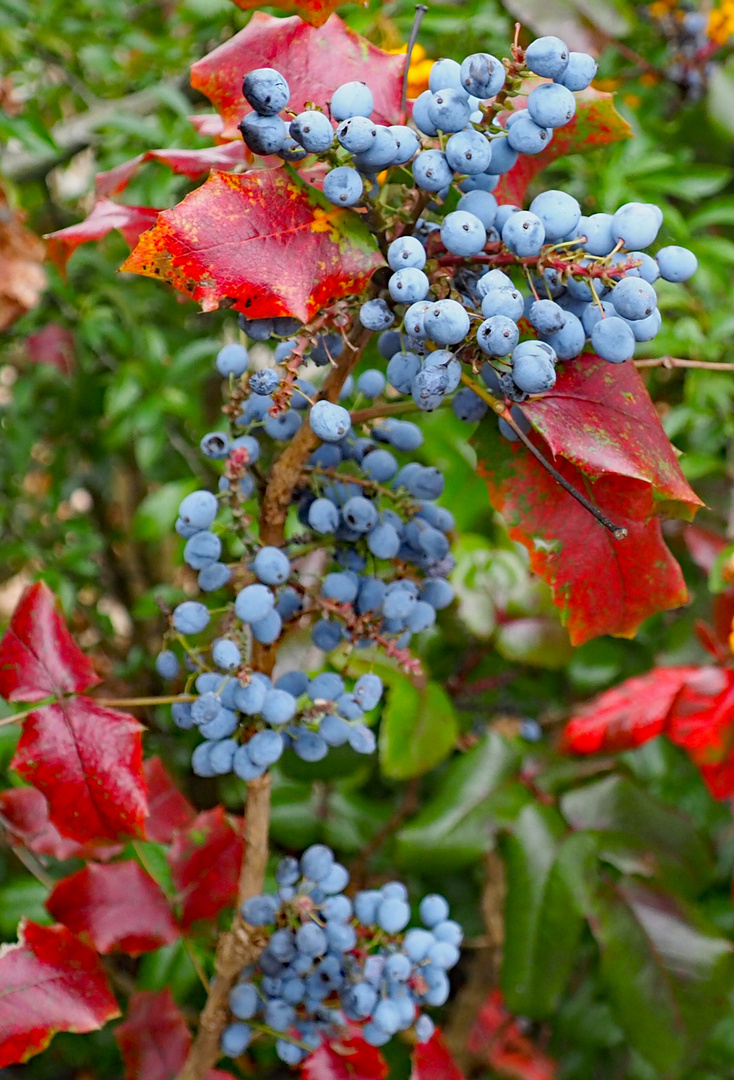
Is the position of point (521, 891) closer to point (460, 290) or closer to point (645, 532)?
point (645, 532)

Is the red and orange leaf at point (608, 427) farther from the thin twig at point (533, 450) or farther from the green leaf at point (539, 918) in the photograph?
the green leaf at point (539, 918)

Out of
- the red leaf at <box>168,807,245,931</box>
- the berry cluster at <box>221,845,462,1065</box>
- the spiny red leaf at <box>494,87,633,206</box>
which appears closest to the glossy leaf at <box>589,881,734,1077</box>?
the berry cluster at <box>221,845,462,1065</box>

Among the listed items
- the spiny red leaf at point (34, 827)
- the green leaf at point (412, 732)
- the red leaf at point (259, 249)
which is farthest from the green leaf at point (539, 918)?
the red leaf at point (259, 249)

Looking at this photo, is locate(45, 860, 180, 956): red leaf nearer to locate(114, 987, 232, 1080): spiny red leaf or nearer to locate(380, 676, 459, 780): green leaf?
locate(114, 987, 232, 1080): spiny red leaf

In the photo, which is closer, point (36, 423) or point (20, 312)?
point (20, 312)

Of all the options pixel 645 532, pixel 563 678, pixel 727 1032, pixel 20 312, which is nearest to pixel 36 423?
pixel 20 312
